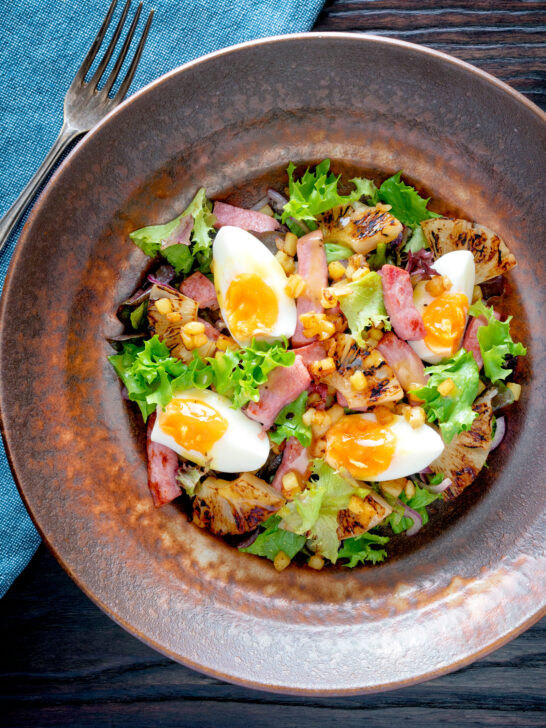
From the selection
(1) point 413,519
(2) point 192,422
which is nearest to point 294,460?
(2) point 192,422

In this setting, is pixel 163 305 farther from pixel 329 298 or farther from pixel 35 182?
pixel 35 182

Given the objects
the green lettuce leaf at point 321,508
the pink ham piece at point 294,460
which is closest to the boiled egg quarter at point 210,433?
the pink ham piece at point 294,460

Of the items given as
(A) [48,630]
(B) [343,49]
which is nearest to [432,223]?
(B) [343,49]

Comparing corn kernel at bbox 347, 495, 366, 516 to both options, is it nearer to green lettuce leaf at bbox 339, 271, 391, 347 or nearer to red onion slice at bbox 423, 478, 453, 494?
red onion slice at bbox 423, 478, 453, 494

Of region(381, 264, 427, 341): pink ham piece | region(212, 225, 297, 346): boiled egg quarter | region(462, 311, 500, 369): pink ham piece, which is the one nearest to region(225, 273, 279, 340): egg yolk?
region(212, 225, 297, 346): boiled egg quarter

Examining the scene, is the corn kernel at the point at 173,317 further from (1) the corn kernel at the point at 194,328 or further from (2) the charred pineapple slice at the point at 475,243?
(2) the charred pineapple slice at the point at 475,243

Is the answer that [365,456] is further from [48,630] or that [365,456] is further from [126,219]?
[48,630]
